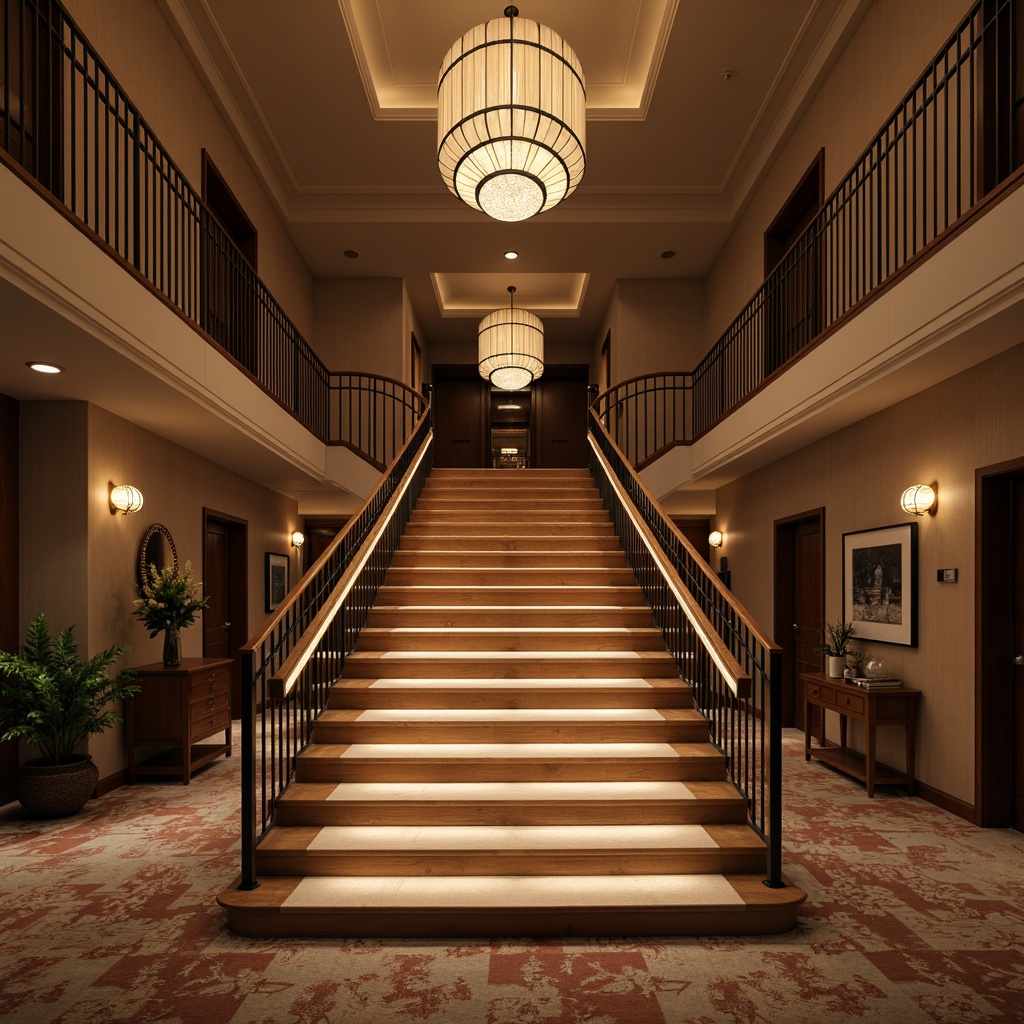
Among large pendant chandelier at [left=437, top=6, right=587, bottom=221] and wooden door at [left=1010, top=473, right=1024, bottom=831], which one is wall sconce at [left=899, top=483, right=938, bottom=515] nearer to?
wooden door at [left=1010, top=473, right=1024, bottom=831]

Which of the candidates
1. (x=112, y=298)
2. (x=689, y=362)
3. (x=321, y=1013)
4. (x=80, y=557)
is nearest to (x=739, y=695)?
(x=321, y=1013)

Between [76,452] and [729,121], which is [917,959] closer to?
[76,452]

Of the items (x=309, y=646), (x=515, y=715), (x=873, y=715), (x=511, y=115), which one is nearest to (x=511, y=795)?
(x=515, y=715)

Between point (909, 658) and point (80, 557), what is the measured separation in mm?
5907

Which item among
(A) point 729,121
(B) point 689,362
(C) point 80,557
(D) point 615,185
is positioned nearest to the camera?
(C) point 80,557

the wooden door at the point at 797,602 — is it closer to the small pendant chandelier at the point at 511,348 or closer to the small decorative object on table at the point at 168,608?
the small pendant chandelier at the point at 511,348

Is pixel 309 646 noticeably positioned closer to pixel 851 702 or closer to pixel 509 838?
pixel 509 838

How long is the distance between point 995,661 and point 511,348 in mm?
7416

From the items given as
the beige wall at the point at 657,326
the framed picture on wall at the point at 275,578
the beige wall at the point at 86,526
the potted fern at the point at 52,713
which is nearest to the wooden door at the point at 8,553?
the beige wall at the point at 86,526

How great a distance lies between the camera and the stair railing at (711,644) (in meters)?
3.65

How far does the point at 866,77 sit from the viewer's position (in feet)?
21.1

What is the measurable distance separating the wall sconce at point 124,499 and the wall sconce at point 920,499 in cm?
561

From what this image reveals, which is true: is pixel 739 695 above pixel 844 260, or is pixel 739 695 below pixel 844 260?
below

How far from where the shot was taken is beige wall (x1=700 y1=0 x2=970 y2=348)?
18.4 ft
